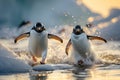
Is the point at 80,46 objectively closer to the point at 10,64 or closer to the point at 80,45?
the point at 80,45

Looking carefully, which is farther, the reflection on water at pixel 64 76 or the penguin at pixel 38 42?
the penguin at pixel 38 42

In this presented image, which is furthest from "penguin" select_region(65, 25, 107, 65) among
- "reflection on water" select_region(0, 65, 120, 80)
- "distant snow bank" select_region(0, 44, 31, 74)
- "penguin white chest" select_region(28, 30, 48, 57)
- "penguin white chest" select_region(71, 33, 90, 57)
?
"distant snow bank" select_region(0, 44, 31, 74)

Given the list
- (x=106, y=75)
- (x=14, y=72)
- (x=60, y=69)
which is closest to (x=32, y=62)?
(x=60, y=69)

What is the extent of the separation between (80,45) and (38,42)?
1.22 meters

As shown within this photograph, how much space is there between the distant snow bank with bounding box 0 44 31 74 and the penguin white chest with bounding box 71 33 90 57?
3.75 metres

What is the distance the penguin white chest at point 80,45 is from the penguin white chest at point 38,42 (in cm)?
81

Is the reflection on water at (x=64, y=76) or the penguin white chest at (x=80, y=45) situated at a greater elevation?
the penguin white chest at (x=80, y=45)

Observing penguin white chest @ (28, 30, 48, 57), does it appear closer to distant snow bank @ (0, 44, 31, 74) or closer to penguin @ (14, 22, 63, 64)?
penguin @ (14, 22, 63, 64)

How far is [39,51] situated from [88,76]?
5.02 metres

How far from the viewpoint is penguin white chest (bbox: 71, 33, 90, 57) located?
15625mm

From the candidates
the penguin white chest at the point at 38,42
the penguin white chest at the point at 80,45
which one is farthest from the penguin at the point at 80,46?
the penguin white chest at the point at 38,42

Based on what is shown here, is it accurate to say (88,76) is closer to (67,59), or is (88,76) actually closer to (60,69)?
(60,69)

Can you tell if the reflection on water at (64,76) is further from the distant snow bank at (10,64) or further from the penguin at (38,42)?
the penguin at (38,42)

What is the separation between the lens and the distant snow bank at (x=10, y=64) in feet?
37.9
